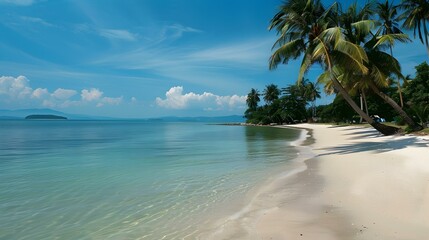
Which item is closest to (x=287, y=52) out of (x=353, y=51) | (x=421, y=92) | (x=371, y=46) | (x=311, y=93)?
(x=353, y=51)

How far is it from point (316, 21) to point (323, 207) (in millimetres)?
15060

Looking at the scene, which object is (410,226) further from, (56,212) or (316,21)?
(316,21)

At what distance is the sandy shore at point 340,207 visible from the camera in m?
4.14

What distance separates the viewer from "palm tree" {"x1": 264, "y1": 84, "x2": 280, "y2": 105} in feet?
273

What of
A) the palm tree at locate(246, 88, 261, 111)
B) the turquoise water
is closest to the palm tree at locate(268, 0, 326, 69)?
the turquoise water

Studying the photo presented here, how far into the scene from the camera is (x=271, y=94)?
83500 millimetres

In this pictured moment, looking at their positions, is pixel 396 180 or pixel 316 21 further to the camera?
pixel 316 21

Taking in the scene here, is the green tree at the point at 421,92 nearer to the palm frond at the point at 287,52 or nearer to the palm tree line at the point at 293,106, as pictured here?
the palm frond at the point at 287,52

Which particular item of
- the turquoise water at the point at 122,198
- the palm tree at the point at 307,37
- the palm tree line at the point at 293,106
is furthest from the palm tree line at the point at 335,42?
the palm tree line at the point at 293,106

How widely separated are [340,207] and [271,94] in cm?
7987

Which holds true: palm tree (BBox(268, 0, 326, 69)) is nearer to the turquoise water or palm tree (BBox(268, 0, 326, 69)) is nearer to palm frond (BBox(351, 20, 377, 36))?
palm frond (BBox(351, 20, 377, 36))

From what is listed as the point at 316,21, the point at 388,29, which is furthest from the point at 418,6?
the point at 316,21

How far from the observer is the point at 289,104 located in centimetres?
7381

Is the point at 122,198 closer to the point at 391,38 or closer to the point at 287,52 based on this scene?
the point at 287,52
